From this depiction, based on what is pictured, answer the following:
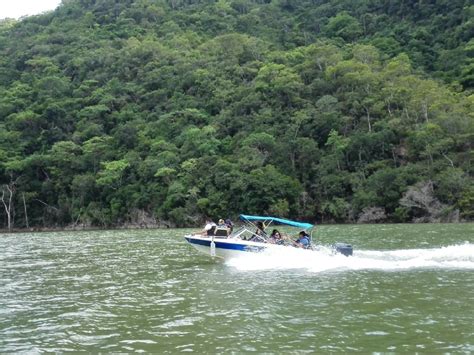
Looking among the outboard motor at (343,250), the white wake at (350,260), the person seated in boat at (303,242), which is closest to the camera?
the white wake at (350,260)

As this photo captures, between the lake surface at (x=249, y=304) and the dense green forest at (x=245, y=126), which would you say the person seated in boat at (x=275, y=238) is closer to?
the lake surface at (x=249, y=304)

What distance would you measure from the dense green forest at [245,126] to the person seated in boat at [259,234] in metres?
35.6

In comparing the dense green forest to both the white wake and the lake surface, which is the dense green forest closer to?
the white wake

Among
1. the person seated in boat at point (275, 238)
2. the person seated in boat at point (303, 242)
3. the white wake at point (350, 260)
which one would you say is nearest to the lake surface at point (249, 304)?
→ the white wake at point (350, 260)

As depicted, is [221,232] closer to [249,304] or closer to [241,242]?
[241,242]

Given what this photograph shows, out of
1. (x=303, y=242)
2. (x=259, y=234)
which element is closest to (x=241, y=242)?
(x=259, y=234)

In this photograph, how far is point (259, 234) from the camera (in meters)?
22.6

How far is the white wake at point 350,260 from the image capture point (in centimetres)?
1955

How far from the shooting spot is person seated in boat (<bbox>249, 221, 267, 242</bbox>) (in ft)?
72.6

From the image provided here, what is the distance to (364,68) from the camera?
7338cm

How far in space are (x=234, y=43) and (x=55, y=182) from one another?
42.2 m

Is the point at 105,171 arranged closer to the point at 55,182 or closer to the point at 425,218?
the point at 55,182

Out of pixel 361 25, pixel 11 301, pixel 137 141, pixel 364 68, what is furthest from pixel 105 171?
pixel 361 25

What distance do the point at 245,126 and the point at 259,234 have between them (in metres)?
52.1
